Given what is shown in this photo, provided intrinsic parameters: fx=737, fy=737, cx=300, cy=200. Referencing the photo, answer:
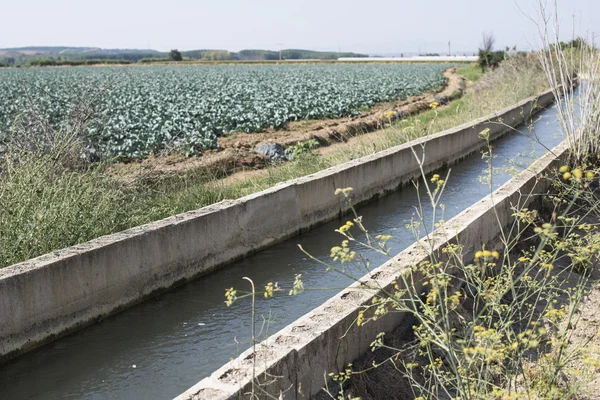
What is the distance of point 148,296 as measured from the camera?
7.96 m

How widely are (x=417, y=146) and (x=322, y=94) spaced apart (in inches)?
669

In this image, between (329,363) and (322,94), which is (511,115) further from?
(329,363)

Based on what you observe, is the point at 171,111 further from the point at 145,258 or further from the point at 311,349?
the point at 311,349

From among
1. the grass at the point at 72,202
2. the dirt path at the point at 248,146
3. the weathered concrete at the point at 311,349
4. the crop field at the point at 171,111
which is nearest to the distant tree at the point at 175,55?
the crop field at the point at 171,111

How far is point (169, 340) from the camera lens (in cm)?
711

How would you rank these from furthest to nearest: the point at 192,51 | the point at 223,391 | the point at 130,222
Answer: the point at 192,51 → the point at 130,222 → the point at 223,391

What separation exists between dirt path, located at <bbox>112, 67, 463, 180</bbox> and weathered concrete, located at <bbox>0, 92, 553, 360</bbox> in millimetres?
1853

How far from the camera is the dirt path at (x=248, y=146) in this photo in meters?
11.7

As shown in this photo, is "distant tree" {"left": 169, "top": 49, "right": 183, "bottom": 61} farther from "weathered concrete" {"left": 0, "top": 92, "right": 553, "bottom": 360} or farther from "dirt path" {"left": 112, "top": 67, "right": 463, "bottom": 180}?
"weathered concrete" {"left": 0, "top": 92, "right": 553, "bottom": 360}

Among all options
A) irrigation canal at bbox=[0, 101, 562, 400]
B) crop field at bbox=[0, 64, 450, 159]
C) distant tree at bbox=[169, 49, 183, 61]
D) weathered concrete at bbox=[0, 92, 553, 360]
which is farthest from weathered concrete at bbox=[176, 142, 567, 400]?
distant tree at bbox=[169, 49, 183, 61]

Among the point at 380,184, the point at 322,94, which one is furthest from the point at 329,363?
the point at 322,94

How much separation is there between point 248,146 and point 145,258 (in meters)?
8.86

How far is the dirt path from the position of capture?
1172cm

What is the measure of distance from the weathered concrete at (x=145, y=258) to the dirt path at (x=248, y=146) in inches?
72.9
